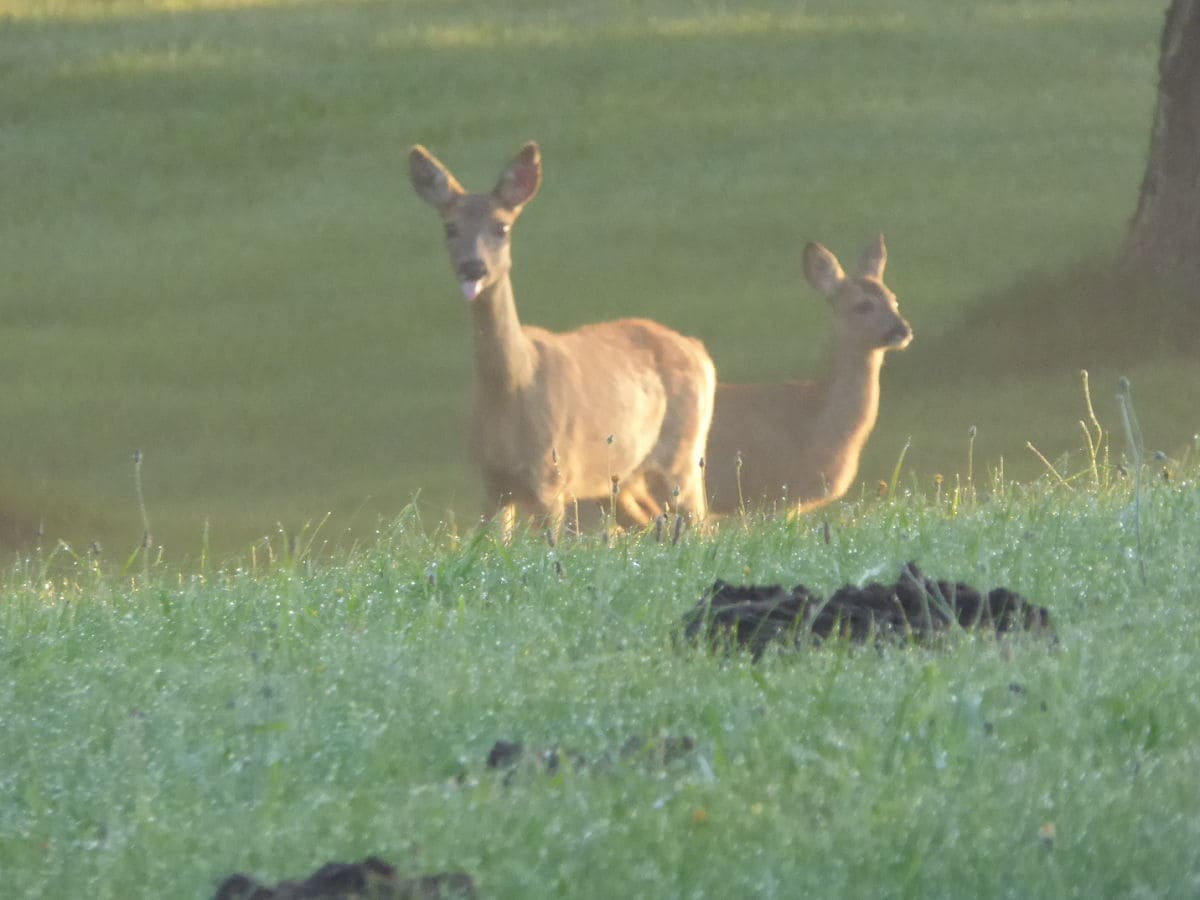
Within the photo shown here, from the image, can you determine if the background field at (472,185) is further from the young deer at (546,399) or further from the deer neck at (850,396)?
the young deer at (546,399)

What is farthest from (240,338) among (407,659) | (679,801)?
(679,801)

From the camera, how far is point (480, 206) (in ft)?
30.5

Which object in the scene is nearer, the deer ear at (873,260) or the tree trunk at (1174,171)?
the deer ear at (873,260)

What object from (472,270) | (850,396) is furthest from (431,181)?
(850,396)

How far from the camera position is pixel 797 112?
17125 millimetres

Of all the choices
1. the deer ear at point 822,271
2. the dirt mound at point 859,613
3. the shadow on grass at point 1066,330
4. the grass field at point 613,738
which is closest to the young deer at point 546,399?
the deer ear at point 822,271

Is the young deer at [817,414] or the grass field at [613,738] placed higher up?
the grass field at [613,738]

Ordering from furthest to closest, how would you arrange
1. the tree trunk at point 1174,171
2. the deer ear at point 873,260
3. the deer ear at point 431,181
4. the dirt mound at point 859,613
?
the tree trunk at point 1174,171 → the deer ear at point 873,260 → the deer ear at point 431,181 → the dirt mound at point 859,613

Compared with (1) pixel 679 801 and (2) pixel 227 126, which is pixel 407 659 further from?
(2) pixel 227 126

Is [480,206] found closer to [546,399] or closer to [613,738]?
[546,399]

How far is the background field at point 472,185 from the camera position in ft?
41.8

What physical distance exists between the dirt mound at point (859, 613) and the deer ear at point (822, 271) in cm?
628

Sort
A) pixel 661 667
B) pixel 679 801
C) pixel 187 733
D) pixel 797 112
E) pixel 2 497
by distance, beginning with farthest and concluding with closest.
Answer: pixel 797 112 < pixel 2 497 < pixel 661 667 < pixel 187 733 < pixel 679 801

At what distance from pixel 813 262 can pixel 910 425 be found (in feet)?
9.01
